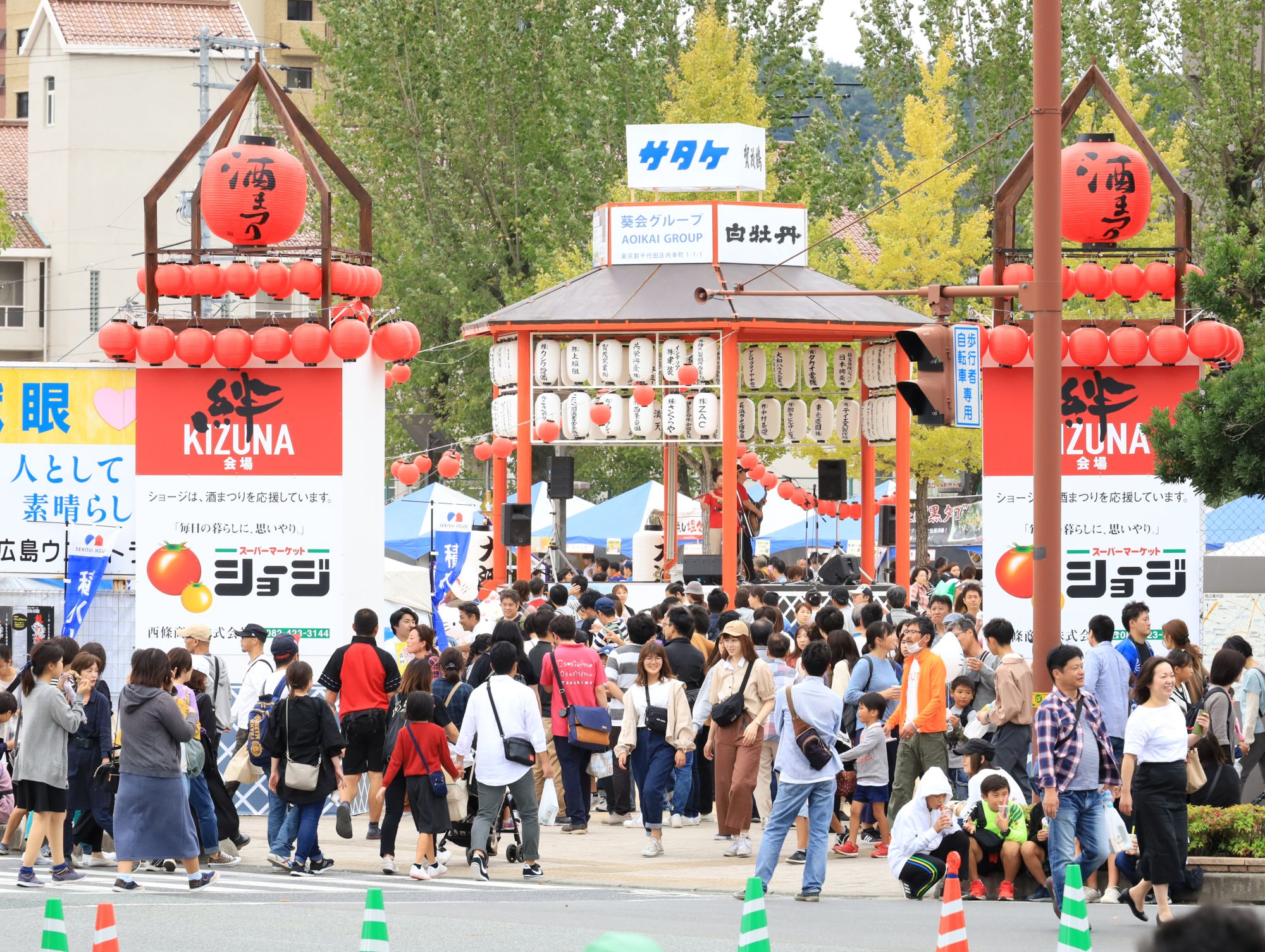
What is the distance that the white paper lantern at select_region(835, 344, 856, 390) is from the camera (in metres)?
27.8

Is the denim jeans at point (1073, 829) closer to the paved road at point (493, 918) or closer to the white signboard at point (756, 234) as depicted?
the paved road at point (493, 918)

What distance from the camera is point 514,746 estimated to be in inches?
531

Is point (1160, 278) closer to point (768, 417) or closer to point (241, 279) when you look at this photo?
point (241, 279)

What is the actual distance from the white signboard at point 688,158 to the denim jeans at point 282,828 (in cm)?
1452

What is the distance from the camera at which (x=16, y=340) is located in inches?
2356

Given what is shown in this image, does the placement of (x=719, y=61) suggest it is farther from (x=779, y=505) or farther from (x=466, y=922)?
(x=466, y=922)

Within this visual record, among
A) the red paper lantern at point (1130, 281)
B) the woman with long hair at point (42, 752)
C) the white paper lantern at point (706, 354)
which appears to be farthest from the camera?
the white paper lantern at point (706, 354)

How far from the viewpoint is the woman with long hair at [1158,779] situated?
36.2 feet

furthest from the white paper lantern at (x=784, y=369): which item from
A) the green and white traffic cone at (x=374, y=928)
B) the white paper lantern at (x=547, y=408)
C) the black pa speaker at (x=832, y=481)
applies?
the green and white traffic cone at (x=374, y=928)

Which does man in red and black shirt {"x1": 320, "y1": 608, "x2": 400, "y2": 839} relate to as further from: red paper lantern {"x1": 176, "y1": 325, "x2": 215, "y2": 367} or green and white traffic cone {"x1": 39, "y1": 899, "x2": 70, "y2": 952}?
green and white traffic cone {"x1": 39, "y1": 899, "x2": 70, "y2": 952}

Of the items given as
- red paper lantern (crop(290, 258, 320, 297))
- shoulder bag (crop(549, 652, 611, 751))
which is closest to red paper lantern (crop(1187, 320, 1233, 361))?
shoulder bag (crop(549, 652, 611, 751))

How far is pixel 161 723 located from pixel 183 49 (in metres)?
51.8

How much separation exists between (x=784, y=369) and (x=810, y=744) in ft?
52.8

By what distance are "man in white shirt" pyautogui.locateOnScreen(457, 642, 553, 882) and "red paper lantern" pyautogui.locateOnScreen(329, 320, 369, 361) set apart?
5133 mm
